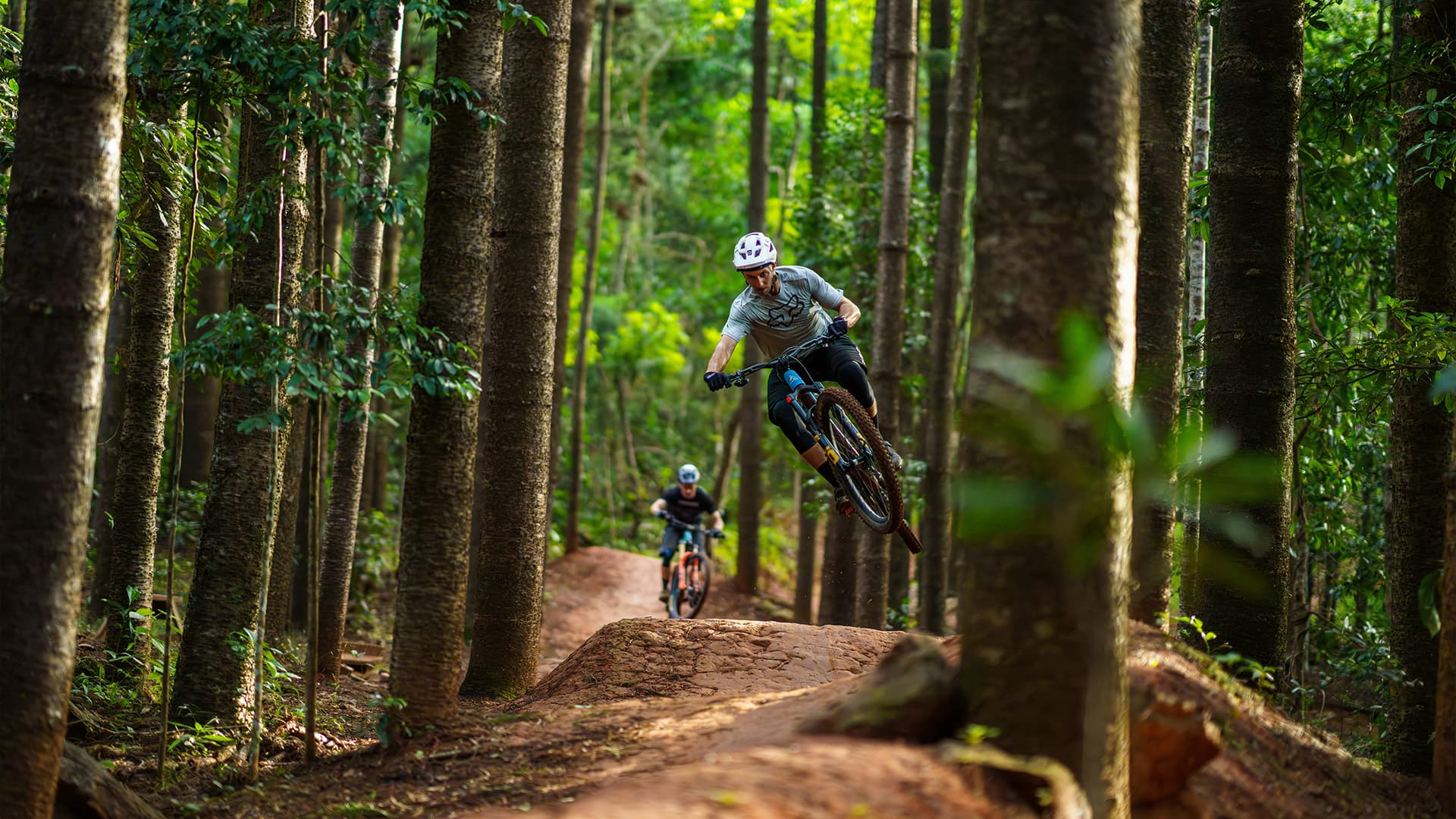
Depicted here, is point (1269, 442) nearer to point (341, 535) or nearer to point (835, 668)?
point (835, 668)

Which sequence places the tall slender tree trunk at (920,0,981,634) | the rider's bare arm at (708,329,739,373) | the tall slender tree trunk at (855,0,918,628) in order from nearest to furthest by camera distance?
1. the rider's bare arm at (708,329,739,373)
2. the tall slender tree trunk at (855,0,918,628)
3. the tall slender tree trunk at (920,0,981,634)

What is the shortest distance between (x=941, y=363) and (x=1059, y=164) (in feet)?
36.7

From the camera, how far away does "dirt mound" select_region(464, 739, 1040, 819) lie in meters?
3.60

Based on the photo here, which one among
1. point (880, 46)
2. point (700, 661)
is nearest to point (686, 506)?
point (700, 661)

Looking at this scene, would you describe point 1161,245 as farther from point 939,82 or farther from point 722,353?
point 939,82

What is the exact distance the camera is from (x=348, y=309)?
615 centimetres

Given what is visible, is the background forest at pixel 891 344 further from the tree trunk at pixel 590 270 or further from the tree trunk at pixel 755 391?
the tree trunk at pixel 590 270

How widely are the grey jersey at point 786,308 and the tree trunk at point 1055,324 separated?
5.11 m

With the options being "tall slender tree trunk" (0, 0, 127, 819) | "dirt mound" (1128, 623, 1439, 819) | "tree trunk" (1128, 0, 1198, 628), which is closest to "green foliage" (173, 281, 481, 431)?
"tall slender tree trunk" (0, 0, 127, 819)

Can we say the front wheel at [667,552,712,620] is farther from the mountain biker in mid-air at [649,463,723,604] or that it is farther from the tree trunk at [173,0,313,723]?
the tree trunk at [173,0,313,723]

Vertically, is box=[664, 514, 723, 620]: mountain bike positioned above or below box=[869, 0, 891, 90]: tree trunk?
below

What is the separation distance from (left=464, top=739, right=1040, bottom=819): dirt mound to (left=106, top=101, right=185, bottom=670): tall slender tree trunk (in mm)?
5576

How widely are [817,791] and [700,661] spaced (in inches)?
171

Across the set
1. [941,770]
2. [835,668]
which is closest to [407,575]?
[835,668]
